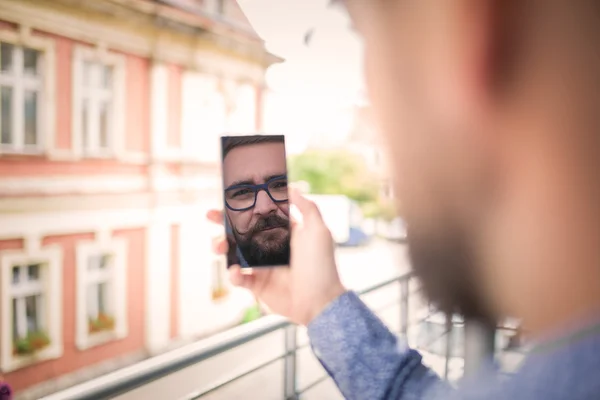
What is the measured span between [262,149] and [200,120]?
7.33 feet

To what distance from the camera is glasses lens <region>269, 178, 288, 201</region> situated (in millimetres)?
583

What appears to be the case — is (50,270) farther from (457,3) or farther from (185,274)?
(457,3)

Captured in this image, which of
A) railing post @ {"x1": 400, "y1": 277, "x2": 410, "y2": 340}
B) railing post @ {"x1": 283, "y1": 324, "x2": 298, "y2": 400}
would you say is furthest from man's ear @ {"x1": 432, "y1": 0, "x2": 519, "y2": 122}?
railing post @ {"x1": 400, "y1": 277, "x2": 410, "y2": 340}

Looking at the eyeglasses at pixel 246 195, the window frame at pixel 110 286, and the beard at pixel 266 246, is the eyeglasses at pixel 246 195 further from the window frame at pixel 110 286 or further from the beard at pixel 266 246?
the window frame at pixel 110 286

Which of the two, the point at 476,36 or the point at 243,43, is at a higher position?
the point at 243,43

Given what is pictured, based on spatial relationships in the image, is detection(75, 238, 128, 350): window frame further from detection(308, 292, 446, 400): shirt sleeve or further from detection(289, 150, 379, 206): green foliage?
detection(308, 292, 446, 400): shirt sleeve

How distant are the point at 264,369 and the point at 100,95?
1.51 meters

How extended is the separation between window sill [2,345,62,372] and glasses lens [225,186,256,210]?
176cm

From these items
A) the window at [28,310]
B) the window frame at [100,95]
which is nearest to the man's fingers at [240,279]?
the window at [28,310]

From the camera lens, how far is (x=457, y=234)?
11.0 inches

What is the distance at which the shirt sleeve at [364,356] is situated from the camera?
347mm

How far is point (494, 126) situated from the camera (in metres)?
0.26

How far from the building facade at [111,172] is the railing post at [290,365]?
49.0 inches

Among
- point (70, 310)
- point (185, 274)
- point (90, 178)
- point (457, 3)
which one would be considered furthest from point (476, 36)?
point (185, 274)
